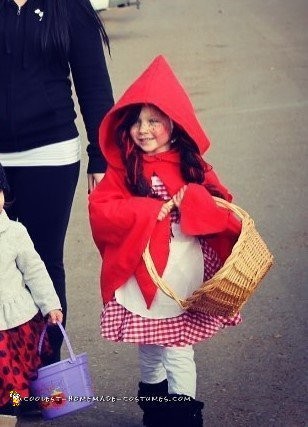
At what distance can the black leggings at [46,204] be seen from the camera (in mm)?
3908

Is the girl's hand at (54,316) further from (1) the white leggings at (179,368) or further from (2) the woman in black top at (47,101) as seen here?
(2) the woman in black top at (47,101)

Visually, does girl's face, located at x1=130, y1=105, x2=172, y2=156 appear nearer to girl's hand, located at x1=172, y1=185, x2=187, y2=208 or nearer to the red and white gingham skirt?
girl's hand, located at x1=172, y1=185, x2=187, y2=208

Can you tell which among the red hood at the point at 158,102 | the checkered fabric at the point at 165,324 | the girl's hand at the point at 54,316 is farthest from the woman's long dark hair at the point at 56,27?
the girl's hand at the point at 54,316

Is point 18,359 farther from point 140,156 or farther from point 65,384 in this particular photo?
point 140,156

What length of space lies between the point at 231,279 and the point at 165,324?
0.43 m

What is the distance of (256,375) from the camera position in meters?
4.49

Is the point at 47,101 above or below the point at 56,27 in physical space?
below

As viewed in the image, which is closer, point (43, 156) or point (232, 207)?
point (232, 207)

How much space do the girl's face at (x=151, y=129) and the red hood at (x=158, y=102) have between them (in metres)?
0.08

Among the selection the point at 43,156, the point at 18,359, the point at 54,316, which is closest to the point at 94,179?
the point at 43,156

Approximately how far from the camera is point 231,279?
3.33m

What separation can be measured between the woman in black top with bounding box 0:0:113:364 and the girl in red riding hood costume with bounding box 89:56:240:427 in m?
0.26

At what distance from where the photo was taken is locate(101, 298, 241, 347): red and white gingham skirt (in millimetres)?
3627

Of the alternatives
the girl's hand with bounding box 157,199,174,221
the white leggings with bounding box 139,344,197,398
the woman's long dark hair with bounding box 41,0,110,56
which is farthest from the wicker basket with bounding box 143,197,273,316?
the woman's long dark hair with bounding box 41,0,110,56
